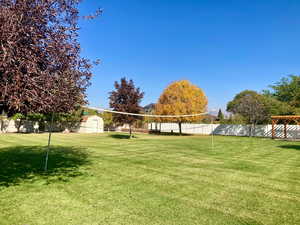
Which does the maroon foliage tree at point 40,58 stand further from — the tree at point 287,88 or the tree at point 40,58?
the tree at point 287,88

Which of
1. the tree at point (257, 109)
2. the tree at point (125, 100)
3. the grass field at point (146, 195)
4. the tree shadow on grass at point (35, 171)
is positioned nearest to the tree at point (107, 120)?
the tree at point (125, 100)

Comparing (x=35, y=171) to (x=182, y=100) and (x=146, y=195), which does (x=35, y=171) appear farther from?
(x=182, y=100)

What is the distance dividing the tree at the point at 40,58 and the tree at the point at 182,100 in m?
22.7

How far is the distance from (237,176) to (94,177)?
14.9 ft

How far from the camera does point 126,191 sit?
16.7 feet

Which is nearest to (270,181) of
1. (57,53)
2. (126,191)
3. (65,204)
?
(126,191)

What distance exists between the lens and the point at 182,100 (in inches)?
1120

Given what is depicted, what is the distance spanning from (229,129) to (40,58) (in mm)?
28815

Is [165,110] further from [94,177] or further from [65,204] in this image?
[65,204]

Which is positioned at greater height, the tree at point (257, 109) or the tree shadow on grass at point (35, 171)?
the tree at point (257, 109)

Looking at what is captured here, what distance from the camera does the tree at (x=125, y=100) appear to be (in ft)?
68.9

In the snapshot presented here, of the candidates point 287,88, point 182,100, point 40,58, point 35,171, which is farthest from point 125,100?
point 287,88

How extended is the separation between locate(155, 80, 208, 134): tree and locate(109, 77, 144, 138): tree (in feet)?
23.6

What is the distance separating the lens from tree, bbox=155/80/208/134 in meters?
27.9
